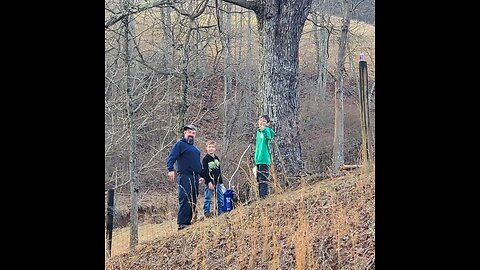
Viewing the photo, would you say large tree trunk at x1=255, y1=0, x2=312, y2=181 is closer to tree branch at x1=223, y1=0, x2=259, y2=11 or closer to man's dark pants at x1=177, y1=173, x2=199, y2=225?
tree branch at x1=223, y1=0, x2=259, y2=11

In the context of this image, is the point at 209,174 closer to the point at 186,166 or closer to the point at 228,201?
the point at 186,166

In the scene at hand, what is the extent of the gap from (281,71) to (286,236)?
2.85 metres

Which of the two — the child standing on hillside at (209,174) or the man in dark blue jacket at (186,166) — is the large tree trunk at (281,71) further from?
the man in dark blue jacket at (186,166)

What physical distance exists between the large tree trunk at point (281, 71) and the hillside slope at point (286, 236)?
0.84m

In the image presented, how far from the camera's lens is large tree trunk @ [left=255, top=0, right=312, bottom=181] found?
7750mm

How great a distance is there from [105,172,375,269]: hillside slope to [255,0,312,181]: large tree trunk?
835 mm

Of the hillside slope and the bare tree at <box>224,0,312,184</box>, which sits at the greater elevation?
the bare tree at <box>224,0,312,184</box>

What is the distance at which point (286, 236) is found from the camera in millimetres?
5652

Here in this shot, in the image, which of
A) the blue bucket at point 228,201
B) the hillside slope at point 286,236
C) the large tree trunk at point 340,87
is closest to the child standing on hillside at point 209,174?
the blue bucket at point 228,201

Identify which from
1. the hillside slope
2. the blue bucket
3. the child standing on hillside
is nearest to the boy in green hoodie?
the hillside slope
